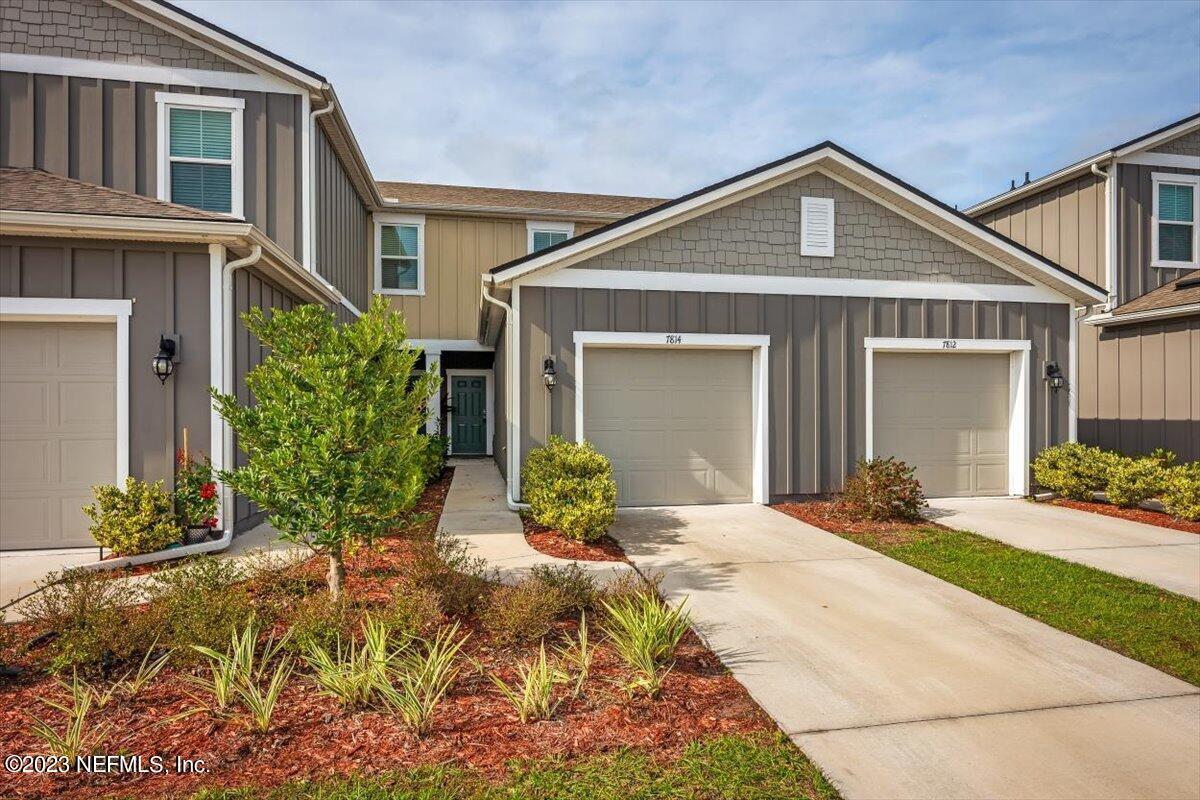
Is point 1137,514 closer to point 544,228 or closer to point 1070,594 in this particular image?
point 1070,594

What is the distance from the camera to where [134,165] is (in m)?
9.32

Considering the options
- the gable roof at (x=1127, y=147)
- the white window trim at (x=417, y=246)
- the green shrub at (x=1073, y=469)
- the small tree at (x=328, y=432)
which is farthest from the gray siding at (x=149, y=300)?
the gable roof at (x=1127, y=147)

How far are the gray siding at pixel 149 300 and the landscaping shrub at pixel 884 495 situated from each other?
782cm

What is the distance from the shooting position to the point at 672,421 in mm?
9422

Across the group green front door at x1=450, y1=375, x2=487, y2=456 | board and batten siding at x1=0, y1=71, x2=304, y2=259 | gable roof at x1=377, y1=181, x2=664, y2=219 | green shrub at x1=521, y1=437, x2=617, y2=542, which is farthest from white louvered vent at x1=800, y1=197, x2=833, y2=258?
green front door at x1=450, y1=375, x2=487, y2=456

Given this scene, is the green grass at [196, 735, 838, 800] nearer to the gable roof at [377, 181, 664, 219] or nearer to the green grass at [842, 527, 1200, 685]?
the green grass at [842, 527, 1200, 685]

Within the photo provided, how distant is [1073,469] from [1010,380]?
62.1 inches

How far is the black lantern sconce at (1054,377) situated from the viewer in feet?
33.2

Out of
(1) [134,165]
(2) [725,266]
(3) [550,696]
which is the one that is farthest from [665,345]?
(1) [134,165]

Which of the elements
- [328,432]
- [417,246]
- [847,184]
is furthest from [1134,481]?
[417,246]

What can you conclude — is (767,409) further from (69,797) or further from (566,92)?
(566,92)

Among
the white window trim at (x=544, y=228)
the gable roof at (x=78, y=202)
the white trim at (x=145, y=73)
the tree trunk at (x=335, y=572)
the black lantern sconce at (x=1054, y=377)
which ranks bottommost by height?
the tree trunk at (x=335, y=572)

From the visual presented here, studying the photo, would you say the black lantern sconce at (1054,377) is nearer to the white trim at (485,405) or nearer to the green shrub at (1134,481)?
the green shrub at (1134,481)

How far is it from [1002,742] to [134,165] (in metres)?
11.7
